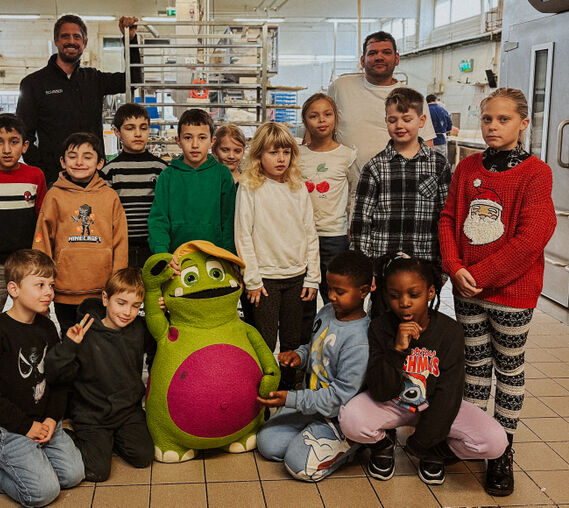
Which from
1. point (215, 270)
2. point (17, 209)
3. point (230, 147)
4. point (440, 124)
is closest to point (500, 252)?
point (215, 270)

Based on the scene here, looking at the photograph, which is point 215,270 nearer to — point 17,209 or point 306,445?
point 306,445

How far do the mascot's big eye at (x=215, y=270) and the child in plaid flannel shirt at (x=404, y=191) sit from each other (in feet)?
2.00

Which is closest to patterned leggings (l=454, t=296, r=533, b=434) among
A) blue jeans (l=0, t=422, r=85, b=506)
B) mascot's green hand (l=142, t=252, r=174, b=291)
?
mascot's green hand (l=142, t=252, r=174, b=291)

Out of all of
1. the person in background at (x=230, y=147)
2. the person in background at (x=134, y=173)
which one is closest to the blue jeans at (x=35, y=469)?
the person in background at (x=134, y=173)

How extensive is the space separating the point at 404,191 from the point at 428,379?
0.83 meters

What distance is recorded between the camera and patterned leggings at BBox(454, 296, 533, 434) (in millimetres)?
2537

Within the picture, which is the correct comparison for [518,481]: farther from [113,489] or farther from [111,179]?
[111,179]

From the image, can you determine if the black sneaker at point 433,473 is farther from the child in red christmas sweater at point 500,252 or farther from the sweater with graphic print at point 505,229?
the sweater with graphic print at point 505,229

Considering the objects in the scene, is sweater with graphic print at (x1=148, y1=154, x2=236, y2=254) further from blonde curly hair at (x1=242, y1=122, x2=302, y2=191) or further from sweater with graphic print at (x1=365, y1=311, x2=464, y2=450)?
sweater with graphic print at (x1=365, y1=311, x2=464, y2=450)

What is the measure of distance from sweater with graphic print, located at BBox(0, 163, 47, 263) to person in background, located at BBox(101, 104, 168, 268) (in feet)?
1.12

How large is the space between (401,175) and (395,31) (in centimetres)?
1683

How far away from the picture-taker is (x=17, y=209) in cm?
298

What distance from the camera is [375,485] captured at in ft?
8.26

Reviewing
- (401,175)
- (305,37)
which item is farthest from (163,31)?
(401,175)
